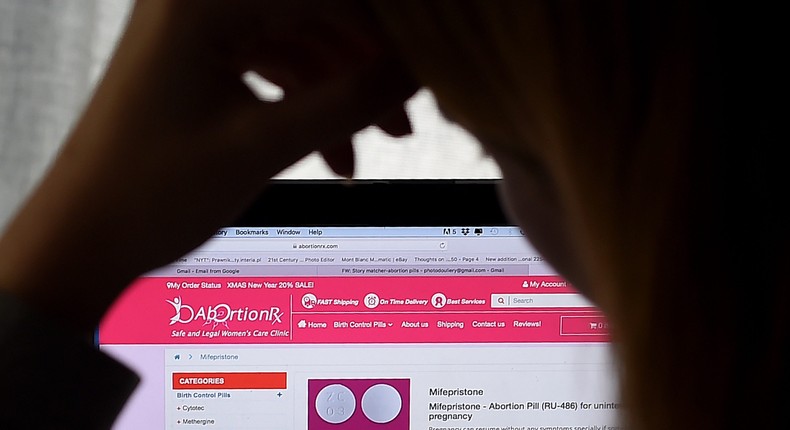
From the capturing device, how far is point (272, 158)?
0.36m

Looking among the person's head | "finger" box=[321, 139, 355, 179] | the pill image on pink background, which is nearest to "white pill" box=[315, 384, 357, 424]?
the pill image on pink background

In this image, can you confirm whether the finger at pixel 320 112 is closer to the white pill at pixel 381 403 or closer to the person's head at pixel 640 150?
the person's head at pixel 640 150

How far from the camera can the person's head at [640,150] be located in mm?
268

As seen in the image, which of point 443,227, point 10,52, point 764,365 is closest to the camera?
point 764,365

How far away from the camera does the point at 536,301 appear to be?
0.59 metres

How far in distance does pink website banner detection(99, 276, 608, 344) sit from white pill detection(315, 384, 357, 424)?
4 centimetres

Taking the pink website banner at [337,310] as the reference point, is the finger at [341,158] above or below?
above

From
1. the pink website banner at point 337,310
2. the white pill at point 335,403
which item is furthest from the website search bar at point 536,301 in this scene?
the white pill at point 335,403

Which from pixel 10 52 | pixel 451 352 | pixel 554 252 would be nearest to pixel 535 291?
pixel 451 352

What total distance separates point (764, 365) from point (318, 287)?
346 millimetres

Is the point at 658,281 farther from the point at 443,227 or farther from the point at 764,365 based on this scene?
the point at 443,227

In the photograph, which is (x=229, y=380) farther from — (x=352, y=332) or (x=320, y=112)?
(x=320, y=112)

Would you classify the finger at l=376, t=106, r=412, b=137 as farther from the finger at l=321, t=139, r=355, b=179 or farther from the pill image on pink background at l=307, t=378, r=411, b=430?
the pill image on pink background at l=307, t=378, r=411, b=430

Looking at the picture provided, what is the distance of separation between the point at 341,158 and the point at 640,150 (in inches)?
7.5
